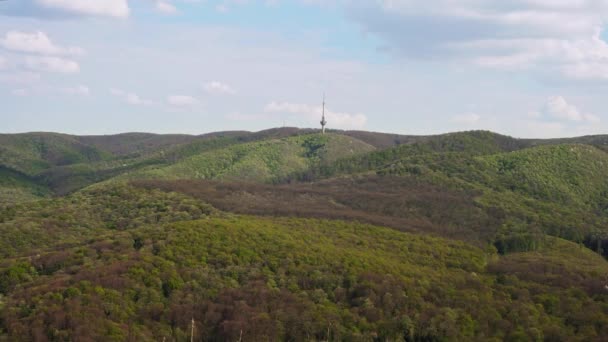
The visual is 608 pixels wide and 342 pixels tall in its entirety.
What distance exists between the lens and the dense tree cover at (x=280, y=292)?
200 ft

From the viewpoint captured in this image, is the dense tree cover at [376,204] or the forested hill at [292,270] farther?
the dense tree cover at [376,204]

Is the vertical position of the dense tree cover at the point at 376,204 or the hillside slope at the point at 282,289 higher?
the dense tree cover at the point at 376,204

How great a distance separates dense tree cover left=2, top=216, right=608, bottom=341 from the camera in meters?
60.8

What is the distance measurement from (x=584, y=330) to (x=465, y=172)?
10948 cm

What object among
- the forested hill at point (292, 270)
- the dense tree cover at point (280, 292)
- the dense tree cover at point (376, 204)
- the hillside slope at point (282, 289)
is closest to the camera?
the dense tree cover at point (280, 292)

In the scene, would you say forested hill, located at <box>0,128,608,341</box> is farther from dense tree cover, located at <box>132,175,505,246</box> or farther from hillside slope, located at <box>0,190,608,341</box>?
dense tree cover, located at <box>132,175,505,246</box>

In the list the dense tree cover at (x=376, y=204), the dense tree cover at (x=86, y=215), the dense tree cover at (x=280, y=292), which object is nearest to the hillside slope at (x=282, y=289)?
the dense tree cover at (x=280, y=292)

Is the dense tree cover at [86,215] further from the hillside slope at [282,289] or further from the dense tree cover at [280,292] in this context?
the dense tree cover at [280,292]

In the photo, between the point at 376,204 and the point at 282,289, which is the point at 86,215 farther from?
the point at 282,289

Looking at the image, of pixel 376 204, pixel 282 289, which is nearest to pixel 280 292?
pixel 282 289

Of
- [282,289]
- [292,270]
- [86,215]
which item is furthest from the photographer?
[86,215]

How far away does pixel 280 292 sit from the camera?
69.8 meters

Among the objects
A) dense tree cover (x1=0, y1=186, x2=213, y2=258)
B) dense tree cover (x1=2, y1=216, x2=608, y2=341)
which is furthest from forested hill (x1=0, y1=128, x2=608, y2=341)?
dense tree cover (x1=0, y1=186, x2=213, y2=258)

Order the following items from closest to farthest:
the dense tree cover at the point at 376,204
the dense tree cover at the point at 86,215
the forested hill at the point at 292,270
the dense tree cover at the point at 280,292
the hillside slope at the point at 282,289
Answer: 1. the dense tree cover at the point at 280,292
2. the hillside slope at the point at 282,289
3. the forested hill at the point at 292,270
4. the dense tree cover at the point at 86,215
5. the dense tree cover at the point at 376,204
